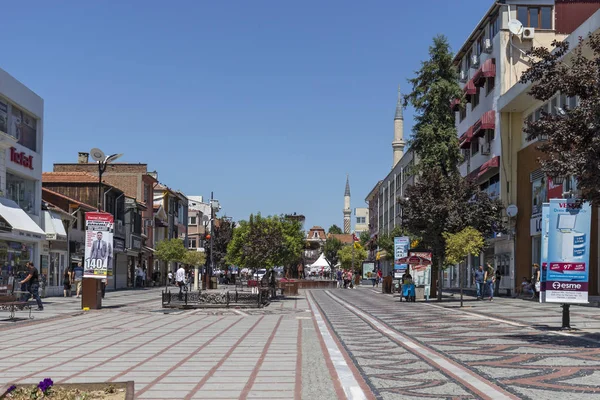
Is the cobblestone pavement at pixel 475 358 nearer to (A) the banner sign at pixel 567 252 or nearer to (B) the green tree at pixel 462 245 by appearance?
(A) the banner sign at pixel 567 252

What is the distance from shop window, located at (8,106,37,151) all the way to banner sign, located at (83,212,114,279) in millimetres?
11294

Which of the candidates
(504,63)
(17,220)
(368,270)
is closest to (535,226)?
(504,63)

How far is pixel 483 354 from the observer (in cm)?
1281

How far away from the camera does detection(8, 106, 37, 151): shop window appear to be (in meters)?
37.2

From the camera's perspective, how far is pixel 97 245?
28.0 meters

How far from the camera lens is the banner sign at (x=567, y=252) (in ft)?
55.6

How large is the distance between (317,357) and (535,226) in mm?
27949

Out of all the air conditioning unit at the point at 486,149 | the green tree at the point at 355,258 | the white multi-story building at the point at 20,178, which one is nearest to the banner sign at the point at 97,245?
the white multi-story building at the point at 20,178

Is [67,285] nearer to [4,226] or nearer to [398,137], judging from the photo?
[4,226]

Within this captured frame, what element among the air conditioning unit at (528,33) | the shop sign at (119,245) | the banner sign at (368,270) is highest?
the air conditioning unit at (528,33)

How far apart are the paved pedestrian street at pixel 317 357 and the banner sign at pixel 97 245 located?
5704 millimetres

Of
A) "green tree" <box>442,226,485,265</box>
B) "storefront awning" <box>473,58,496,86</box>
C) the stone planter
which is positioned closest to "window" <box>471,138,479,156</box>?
"storefront awning" <box>473,58,496,86</box>

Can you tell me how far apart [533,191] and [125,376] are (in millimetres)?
32067

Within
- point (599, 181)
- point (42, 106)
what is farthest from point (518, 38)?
point (599, 181)
